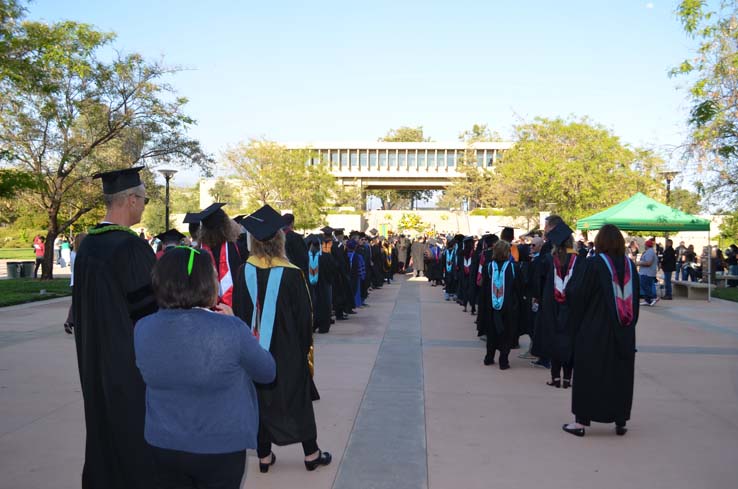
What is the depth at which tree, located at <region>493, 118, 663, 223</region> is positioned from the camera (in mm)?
36406

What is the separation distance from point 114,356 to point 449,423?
12.6 feet

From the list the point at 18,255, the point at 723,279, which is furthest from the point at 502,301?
the point at 18,255

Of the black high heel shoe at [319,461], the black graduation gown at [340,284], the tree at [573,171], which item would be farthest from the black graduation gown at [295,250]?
the tree at [573,171]

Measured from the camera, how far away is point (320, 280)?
41.6 ft

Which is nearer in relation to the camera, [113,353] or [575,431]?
[113,353]

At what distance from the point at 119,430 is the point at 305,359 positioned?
1871 mm

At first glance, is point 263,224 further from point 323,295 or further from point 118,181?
point 323,295

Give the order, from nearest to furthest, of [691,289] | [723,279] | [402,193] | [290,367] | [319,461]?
[290,367] → [319,461] → [691,289] → [723,279] → [402,193]

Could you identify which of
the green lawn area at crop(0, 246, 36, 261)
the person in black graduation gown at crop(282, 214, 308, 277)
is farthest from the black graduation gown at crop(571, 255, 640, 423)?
the green lawn area at crop(0, 246, 36, 261)

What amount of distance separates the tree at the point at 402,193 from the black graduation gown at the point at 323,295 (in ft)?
303

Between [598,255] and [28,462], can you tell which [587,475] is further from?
[28,462]

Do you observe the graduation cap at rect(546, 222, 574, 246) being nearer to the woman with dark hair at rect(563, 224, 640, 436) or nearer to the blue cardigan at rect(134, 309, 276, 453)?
the woman with dark hair at rect(563, 224, 640, 436)

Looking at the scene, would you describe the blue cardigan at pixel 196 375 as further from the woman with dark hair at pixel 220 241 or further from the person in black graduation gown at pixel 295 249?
the person in black graduation gown at pixel 295 249

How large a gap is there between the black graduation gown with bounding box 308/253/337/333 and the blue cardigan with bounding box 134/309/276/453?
8.99 m
